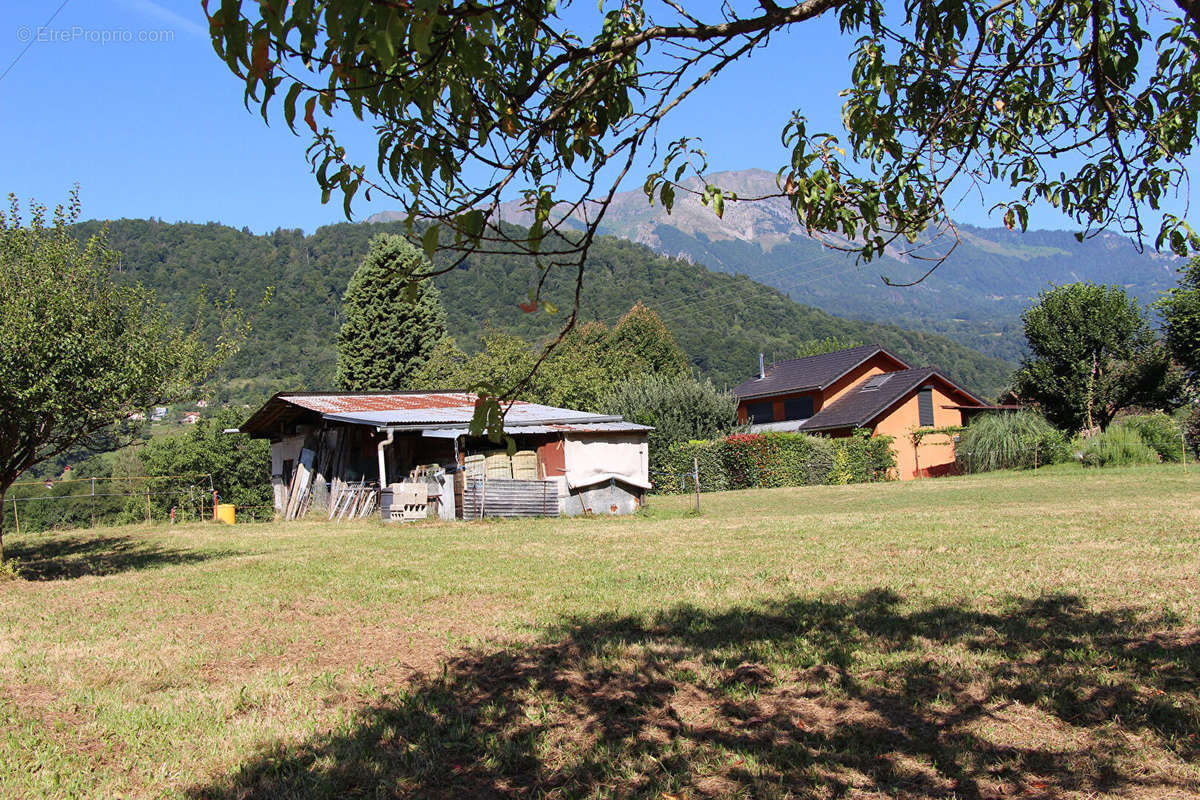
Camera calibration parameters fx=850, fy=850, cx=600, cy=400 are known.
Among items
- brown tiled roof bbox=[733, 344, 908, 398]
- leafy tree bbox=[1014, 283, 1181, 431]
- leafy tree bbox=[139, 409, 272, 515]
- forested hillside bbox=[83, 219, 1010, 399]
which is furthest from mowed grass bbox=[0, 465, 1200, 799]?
forested hillside bbox=[83, 219, 1010, 399]

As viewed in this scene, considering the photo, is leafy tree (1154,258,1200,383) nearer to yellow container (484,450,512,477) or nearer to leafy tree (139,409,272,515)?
yellow container (484,450,512,477)

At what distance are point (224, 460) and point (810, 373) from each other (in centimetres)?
2855

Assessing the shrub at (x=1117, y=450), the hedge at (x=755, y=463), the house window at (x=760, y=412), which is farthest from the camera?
the house window at (x=760, y=412)

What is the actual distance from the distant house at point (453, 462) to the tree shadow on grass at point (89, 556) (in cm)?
560

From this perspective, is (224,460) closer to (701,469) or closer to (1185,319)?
(701,469)

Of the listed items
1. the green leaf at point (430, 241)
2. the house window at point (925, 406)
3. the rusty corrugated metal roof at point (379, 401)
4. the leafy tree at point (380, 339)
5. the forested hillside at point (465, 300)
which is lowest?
the house window at point (925, 406)

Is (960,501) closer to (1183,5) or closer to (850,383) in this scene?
(1183,5)

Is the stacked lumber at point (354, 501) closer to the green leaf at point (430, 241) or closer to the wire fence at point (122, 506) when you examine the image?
the wire fence at point (122, 506)

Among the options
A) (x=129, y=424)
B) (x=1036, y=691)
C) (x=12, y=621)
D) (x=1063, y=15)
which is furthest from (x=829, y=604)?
(x=129, y=424)

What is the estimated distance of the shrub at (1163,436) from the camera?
29344 mm

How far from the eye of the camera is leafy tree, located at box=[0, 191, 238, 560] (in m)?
10.5

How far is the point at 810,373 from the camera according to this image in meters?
42.8

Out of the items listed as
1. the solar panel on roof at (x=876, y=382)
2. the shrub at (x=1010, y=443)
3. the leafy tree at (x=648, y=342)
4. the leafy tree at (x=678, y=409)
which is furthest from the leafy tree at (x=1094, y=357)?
the leafy tree at (x=648, y=342)

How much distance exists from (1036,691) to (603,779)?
272 centimetres
